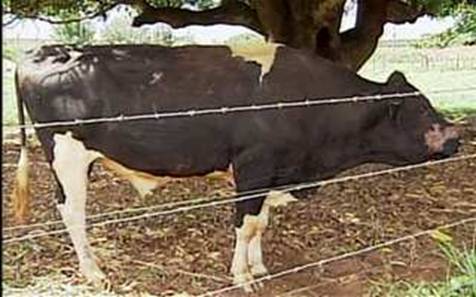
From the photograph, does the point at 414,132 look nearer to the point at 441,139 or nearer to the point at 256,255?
the point at 441,139

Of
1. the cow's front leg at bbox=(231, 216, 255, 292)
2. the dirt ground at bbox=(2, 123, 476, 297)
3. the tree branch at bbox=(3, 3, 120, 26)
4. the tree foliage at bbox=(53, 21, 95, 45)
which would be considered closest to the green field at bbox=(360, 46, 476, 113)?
the tree foliage at bbox=(53, 21, 95, 45)

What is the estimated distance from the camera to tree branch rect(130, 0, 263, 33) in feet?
26.2

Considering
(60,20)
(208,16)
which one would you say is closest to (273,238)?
(208,16)

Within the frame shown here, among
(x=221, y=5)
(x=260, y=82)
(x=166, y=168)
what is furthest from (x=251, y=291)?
(x=221, y=5)

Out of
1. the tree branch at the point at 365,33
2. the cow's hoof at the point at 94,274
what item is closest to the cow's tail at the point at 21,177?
the cow's hoof at the point at 94,274

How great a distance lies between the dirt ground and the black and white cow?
24cm

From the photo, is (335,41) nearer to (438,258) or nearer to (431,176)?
(431,176)

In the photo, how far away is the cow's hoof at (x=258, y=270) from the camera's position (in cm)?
453

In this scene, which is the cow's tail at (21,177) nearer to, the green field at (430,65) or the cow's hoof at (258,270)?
the cow's hoof at (258,270)

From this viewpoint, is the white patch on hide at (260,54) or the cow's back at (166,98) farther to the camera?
the white patch on hide at (260,54)

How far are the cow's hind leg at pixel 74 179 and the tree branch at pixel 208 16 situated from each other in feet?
11.8

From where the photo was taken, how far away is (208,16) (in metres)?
8.09

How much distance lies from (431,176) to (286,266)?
2913 millimetres

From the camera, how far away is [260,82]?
467 centimetres
